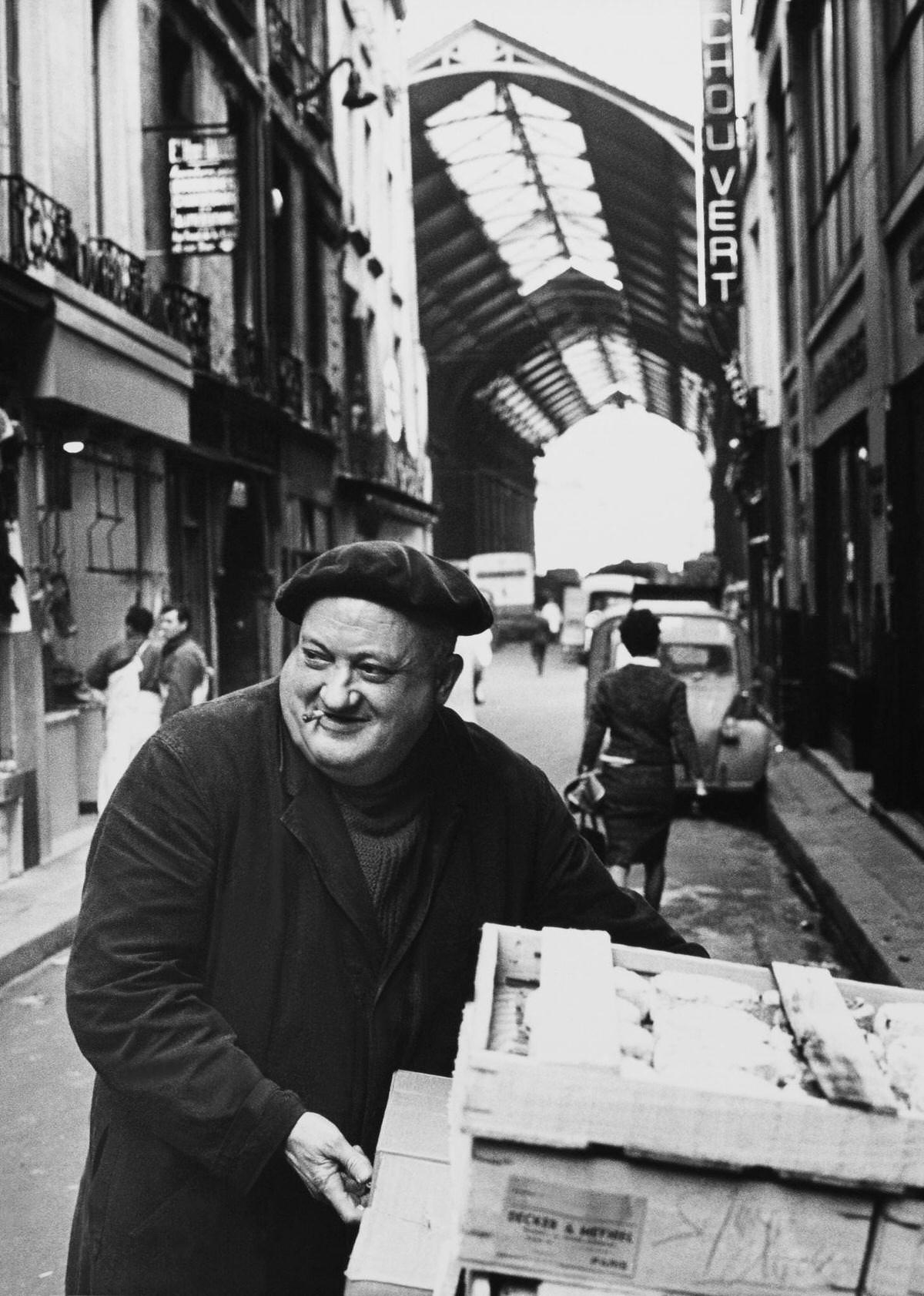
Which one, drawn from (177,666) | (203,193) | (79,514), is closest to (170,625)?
(177,666)

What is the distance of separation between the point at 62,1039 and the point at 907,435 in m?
7.19

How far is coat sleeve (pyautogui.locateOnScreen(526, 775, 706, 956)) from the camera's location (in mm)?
2646

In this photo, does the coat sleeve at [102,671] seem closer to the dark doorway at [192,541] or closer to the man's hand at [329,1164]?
the dark doorway at [192,541]

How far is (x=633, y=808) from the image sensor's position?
7871mm

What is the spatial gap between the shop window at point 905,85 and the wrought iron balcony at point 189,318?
7215mm

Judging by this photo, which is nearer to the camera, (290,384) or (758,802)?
(758,802)

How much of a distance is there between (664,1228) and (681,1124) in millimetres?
139

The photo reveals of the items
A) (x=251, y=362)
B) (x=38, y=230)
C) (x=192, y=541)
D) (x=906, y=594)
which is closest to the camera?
(x=906, y=594)

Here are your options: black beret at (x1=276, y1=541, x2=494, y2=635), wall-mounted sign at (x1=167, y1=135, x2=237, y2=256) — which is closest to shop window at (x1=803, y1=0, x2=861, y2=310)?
wall-mounted sign at (x1=167, y1=135, x2=237, y2=256)

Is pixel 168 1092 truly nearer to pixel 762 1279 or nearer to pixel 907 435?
pixel 762 1279

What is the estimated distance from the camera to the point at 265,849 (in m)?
2.38

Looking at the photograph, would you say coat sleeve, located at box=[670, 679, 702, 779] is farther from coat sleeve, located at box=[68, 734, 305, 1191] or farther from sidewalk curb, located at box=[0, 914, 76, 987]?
coat sleeve, located at box=[68, 734, 305, 1191]

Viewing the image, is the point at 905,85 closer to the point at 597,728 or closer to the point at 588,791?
the point at 597,728

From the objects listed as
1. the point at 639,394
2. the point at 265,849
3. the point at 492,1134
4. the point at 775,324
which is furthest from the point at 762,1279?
the point at 639,394
